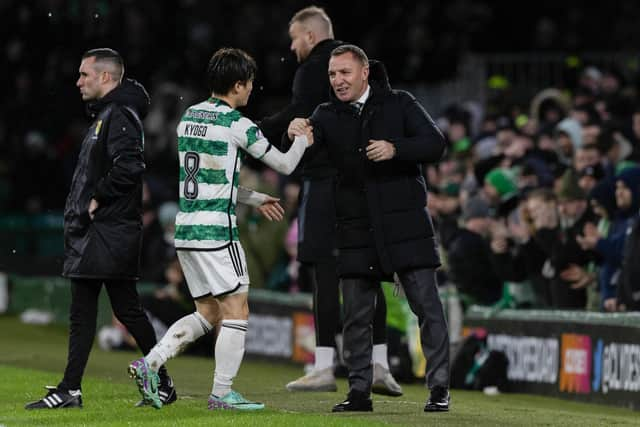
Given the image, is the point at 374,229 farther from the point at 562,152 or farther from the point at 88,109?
the point at 562,152

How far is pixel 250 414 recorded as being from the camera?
942 centimetres

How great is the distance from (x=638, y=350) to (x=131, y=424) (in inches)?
179

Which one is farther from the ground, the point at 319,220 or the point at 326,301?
the point at 319,220

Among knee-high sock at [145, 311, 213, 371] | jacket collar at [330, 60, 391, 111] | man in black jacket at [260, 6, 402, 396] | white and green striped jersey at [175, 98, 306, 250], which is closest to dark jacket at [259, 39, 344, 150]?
man in black jacket at [260, 6, 402, 396]

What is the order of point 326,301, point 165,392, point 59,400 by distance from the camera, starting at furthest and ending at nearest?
point 326,301, point 165,392, point 59,400

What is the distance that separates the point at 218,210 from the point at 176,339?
84cm

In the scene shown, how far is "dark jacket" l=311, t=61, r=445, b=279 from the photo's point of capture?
9.68 meters

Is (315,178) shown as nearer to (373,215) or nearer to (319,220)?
(319,220)

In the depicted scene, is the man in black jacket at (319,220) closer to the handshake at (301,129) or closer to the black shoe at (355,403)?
the handshake at (301,129)

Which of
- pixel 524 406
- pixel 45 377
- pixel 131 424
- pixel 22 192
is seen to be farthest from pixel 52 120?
pixel 131 424

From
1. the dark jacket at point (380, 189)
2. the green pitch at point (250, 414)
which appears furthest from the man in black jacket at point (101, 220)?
the dark jacket at point (380, 189)

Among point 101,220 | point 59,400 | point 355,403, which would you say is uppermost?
point 101,220

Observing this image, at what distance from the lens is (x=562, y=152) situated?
1670 centimetres

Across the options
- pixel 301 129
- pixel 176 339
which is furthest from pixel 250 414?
pixel 301 129
